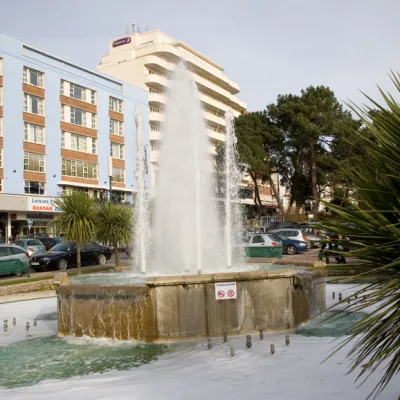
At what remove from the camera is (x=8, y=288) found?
15.0 m

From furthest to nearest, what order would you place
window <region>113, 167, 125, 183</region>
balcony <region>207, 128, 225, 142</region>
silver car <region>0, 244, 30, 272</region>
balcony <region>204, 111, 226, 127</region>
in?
balcony <region>204, 111, 226, 127</region>
balcony <region>207, 128, 225, 142</region>
window <region>113, 167, 125, 183</region>
silver car <region>0, 244, 30, 272</region>

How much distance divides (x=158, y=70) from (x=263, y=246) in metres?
45.2

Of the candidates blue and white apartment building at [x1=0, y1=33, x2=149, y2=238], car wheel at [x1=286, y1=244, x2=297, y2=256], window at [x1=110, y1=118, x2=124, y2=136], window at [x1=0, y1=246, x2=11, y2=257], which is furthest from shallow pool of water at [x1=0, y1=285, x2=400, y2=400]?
window at [x1=110, y1=118, x2=124, y2=136]

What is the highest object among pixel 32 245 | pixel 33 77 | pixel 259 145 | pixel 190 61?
pixel 190 61

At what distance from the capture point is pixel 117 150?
51.9 meters

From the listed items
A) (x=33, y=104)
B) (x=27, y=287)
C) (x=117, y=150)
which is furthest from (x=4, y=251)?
(x=117, y=150)

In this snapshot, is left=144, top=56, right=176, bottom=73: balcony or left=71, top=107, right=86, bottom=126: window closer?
left=71, top=107, right=86, bottom=126: window

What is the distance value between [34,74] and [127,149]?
546 inches

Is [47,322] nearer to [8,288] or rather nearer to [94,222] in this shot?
[8,288]

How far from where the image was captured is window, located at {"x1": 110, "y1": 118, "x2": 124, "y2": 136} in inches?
2022

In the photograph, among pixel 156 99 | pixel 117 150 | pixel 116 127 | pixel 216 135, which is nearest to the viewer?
pixel 117 150

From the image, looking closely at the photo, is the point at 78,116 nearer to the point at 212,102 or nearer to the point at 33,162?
the point at 33,162

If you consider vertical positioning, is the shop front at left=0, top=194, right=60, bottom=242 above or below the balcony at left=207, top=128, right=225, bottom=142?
below

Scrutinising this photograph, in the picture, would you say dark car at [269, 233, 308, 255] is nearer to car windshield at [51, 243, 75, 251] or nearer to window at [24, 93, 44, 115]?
car windshield at [51, 243, 75, 251]
